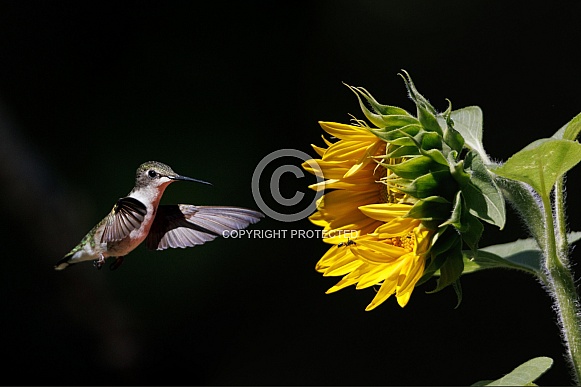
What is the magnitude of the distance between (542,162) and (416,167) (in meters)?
0.13

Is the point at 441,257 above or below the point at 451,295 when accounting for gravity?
above

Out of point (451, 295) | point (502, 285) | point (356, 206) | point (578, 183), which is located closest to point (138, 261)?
point (451, 295)

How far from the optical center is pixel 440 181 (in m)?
0.86

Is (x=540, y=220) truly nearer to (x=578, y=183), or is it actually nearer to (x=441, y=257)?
(x=441, y=257)

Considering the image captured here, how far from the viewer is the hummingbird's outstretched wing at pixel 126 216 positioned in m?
1.07

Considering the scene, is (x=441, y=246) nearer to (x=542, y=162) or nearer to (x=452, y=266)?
(x=452, y=266)

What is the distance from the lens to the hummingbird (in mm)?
1081

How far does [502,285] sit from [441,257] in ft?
5.59

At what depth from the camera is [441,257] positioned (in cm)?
88

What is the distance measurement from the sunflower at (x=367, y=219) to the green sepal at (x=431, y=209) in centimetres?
1

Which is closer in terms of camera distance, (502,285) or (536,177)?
(536,177)

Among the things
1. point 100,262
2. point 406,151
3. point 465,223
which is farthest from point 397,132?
point 100,262

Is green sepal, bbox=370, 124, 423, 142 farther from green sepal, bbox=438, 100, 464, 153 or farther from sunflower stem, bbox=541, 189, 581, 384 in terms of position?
sunflower stem, bbox=541, 189, 581, 384
